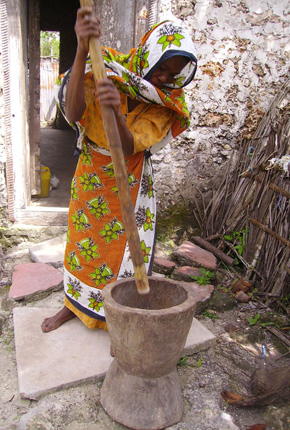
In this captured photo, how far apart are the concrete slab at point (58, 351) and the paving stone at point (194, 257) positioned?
83 cm

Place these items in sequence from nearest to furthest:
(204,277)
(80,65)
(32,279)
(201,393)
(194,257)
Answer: (80,65) < (201,393) < (32,279) < (204,277) < (194,257)

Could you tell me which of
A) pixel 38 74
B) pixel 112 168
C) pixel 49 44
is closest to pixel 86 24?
pixel 112 168

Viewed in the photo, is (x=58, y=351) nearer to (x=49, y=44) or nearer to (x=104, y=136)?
(x=104, y=136)

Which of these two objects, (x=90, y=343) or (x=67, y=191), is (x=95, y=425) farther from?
(x=67, y=191)

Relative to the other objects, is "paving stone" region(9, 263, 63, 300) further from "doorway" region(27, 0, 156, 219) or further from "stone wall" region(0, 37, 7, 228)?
"doorway" region(27, 0, 156, 219)

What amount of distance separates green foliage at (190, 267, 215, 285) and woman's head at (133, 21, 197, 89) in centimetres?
177

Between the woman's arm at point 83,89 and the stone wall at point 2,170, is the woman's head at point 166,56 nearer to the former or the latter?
the woman's arm at point 83,89

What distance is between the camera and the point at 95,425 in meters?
1.80

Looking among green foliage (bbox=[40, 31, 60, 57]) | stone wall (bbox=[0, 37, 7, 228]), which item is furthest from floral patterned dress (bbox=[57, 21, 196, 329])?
green foliage (bbox=[40, 31, 60, 57])

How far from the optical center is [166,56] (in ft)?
5.74

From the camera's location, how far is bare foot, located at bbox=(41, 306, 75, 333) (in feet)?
7.80

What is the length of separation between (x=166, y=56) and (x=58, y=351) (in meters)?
1.72

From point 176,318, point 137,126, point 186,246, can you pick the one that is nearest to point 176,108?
point 137,126

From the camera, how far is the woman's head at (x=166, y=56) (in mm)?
1747
